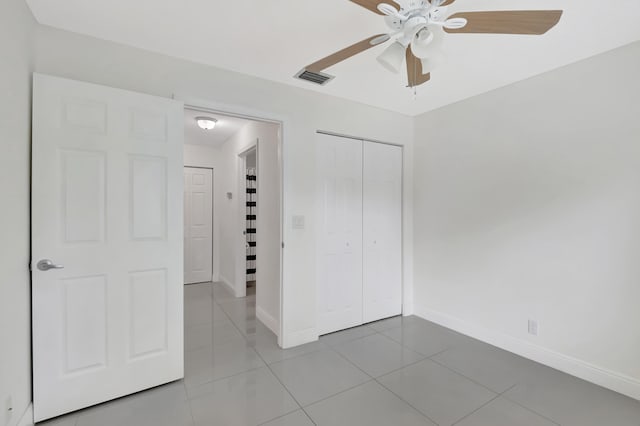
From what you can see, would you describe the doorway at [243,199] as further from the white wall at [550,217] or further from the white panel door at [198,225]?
the white wall at [550,217]

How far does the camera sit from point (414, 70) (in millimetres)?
1773

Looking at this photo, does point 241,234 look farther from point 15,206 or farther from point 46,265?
point 15,206

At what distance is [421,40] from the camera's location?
139 centimetres

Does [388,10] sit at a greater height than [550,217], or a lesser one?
greater

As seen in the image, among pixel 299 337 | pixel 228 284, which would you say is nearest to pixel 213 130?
pixel 228 284

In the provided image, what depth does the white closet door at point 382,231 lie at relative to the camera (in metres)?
3.31

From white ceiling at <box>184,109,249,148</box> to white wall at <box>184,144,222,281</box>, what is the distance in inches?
6.8

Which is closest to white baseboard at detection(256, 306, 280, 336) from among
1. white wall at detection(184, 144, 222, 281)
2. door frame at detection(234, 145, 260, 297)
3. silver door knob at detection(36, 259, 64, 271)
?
door frame at detection(234, 145, 260, 297)

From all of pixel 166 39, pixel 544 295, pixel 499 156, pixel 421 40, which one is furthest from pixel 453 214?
pixel 166 39

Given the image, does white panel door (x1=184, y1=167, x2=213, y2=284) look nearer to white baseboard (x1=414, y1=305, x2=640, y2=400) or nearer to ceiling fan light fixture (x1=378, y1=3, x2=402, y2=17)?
white baseboard (x1=414, y1=305, x2=640, y2=400)

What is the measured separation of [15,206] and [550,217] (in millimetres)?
3699

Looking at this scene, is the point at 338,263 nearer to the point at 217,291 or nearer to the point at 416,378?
the point at 416,378

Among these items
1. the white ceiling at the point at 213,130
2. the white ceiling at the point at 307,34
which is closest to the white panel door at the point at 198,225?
the white ceiling at the point at 213,130

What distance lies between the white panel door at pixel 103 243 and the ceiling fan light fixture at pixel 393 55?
1.54m
